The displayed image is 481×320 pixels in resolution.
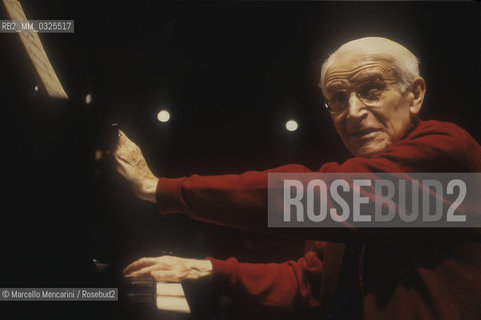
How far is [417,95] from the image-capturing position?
6.35ft

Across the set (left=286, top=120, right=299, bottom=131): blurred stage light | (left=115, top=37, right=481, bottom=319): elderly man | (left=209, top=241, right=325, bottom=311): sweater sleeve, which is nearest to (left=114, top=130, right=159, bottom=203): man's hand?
(left=115, top=37, right=481, bottom=319): elderly man

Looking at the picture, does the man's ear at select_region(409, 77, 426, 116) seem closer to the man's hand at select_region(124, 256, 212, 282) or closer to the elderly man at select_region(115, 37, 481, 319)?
the elderly man at select_region(115, 37, 481, 319)

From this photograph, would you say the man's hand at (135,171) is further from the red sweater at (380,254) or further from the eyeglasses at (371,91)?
the eyeglasses at (371,91)

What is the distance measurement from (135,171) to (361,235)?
0.85 meters

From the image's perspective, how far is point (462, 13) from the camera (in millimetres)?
2088

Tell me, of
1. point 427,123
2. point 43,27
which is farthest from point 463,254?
point 43,27

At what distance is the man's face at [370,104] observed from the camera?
185 centimetres

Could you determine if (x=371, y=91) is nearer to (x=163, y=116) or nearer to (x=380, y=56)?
(x=380, y=56)

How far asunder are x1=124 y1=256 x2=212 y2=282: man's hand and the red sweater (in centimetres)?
5

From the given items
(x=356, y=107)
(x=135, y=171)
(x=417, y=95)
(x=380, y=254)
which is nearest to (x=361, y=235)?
(x=380, y=254)

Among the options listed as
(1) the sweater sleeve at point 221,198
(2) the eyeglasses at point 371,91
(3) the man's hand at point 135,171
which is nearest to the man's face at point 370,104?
(2) the eyeglasses at point 371,91

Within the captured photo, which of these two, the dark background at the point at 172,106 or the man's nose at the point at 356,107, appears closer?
the dark background at the point at 172,106

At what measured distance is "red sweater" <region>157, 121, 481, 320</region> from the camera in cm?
166

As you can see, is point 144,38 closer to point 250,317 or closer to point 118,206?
point 118,206
